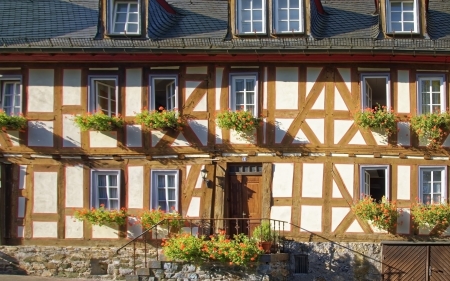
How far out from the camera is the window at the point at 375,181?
21703 millimetres

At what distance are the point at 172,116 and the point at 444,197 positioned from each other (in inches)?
289

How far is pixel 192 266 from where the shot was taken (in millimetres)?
19984

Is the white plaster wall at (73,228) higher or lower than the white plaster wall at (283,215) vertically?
lower

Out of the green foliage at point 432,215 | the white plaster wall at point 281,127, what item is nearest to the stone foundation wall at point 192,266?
the green foliage at point 432,215

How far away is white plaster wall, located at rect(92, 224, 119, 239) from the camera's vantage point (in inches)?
872

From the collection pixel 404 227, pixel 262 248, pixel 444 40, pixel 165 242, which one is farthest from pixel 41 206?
pixel 444 40

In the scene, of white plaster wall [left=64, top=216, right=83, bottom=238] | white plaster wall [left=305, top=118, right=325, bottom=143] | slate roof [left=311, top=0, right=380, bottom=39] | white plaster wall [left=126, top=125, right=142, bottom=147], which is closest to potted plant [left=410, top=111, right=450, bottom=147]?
white plaster wall [left=305, top=118, right=325, bottom=143]

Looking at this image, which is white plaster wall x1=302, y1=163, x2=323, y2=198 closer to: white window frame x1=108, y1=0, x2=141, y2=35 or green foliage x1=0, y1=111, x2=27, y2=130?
white window frame x1=108, y1=0, x2=141, y2=35

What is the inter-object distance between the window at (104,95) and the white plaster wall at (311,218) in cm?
569

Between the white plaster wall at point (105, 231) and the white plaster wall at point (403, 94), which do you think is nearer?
the white plaster wall at point (403, 94)

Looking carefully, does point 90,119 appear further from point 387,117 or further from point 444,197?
point 444,197

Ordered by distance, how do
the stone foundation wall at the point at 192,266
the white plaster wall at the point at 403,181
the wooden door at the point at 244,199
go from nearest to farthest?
the stone foundation wall at the point at 192,266
the white plaster wall at the point at 403,181
the wooden door at the point at 244,199

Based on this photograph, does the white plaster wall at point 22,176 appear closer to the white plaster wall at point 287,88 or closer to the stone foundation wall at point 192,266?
the stone foundation wall at point 192,266

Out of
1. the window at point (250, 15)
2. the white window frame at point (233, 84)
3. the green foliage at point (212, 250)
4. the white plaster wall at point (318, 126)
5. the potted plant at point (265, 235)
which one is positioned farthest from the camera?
the window at point (250, 15)
